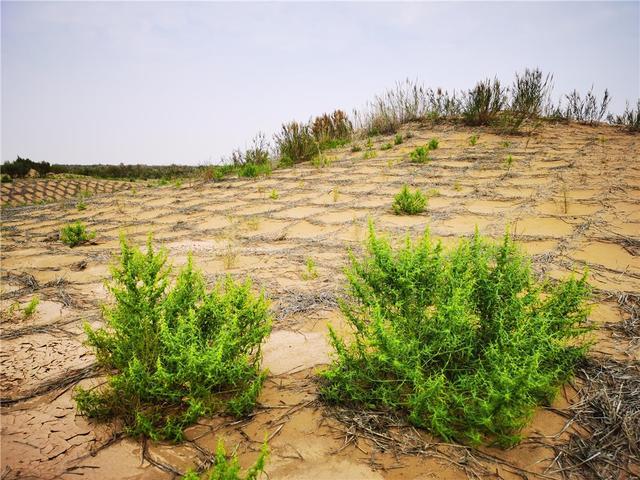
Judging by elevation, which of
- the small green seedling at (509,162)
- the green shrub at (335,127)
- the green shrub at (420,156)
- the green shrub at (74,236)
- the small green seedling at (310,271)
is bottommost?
the small green seedling at (310,271)

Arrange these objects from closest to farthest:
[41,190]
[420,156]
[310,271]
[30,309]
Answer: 1. [30,309]
2. [310,271]
3. [420,156]
4. [41,190]

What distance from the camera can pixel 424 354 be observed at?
1426mm

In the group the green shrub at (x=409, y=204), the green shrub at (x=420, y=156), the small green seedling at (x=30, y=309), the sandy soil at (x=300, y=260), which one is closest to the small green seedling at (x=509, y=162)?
the sandy soil at (x=300, y=260)

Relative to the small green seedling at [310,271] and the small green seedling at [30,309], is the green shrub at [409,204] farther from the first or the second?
the small green seedling at [30,309]

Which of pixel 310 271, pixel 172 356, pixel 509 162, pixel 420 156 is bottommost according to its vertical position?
pixel 310 271

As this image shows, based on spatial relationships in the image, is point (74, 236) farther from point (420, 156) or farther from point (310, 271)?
point (420, 156)

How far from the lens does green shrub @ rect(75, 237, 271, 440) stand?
1389mm

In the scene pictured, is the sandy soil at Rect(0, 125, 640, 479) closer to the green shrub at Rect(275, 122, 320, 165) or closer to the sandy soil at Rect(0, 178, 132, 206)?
the green shrub at Rect(275, 122, 320, 165)

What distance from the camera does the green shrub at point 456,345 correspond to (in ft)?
4.17

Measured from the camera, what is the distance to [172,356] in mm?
1376

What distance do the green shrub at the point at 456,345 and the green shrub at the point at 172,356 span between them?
0.39m

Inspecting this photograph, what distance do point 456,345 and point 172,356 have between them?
1.08 metres

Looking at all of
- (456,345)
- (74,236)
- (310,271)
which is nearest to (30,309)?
(310,271)

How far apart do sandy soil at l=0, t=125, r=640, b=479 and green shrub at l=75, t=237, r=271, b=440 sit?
8cm
